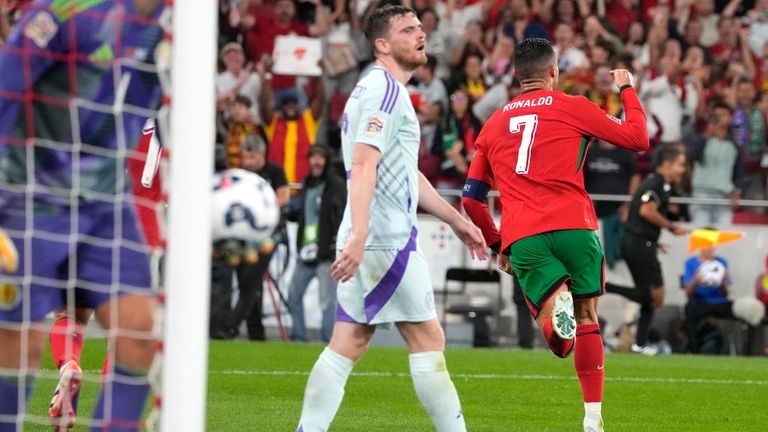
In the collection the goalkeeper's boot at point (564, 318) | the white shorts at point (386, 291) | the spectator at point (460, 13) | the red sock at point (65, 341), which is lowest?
the red sock at point (65, 341)

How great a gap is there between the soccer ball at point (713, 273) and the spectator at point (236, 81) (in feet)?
19.3

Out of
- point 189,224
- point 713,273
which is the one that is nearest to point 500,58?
point 713,273

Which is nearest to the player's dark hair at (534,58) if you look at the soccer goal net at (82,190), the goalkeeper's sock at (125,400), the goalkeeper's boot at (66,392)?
the goalkeeper's boot at (66,392)

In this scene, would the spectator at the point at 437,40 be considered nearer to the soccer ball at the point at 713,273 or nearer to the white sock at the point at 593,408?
the soccer ball at the point at 713,273

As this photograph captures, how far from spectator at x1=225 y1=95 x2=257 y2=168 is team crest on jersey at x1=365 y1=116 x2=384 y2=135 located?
10.8m

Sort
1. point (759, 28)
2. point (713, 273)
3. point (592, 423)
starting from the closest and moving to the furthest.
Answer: point (592, 423) → point (713, 273) → point (759, 28)

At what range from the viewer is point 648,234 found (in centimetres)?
1730

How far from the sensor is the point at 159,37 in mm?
5430

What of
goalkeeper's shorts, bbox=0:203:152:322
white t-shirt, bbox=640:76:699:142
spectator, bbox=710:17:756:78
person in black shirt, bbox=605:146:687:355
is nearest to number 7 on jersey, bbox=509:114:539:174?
goalkeeper's shorts, bbox=0:203:152:322

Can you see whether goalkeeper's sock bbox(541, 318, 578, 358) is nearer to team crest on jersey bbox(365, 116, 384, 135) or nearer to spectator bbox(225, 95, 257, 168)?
team crest on jersey bbox(365, 116, 384, 135)

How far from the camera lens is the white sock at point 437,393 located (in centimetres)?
666

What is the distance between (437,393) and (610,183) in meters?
11.8

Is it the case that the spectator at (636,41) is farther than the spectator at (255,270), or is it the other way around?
the spectator at (636,41)

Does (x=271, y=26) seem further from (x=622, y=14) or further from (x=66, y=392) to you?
(x=66, y=392)
